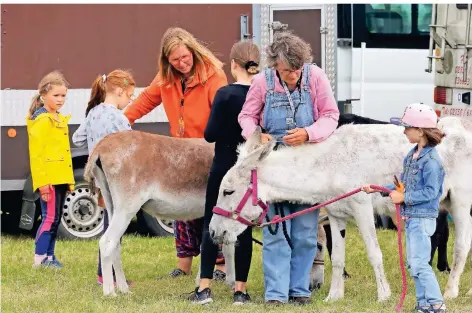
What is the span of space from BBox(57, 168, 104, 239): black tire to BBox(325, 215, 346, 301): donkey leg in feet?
12.3

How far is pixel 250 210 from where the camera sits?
21.9 feet

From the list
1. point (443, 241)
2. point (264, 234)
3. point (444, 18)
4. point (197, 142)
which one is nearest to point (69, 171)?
point (197, 142)

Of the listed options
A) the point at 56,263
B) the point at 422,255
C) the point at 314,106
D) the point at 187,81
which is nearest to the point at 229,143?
the point at 314,106

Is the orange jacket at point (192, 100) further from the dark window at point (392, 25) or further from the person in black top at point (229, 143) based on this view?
the dark window at point (392, 25)

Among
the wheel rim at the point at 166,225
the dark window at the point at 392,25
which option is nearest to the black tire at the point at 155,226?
the wheel rim at the point at 166,225

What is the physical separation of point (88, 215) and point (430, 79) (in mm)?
4140

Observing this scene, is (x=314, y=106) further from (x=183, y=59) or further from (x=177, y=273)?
(x=177, y=273)

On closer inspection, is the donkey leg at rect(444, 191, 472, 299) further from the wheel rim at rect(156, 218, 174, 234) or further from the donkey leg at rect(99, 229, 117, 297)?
the wheel rim at rect(156, 218, 174, 234)

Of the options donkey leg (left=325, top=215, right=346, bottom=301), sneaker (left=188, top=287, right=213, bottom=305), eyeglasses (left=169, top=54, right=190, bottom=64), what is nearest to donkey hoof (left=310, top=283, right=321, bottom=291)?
donkey leg (left=325, top=215, right=346, bottom=301)

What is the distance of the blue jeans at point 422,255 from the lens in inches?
250

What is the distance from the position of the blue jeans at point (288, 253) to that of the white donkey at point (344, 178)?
0.59ft

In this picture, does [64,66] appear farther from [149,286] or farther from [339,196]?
[339,196]

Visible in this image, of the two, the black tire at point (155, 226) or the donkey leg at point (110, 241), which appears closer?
the donkey leg at point (110, 241)

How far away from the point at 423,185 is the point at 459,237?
119 centimetres
